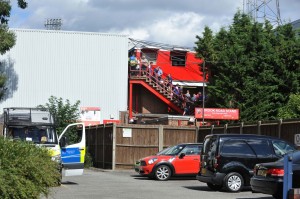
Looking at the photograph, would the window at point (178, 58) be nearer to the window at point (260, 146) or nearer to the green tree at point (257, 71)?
the green tree at point (257, 71)

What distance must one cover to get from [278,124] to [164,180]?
4872mm

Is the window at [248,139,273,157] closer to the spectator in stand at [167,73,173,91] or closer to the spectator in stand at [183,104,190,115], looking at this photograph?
the spectator in stand at [183,104,190,115]

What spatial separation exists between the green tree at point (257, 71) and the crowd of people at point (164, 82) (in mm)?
4599

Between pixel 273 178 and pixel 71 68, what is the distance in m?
34.2

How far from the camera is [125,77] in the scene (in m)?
47.2

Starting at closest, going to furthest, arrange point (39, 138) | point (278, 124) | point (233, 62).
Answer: point (39, 138) < point (278, 124) < point (233, 62)

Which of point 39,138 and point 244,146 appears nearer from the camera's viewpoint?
point 244,146

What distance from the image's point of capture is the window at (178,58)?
52312 millimetres

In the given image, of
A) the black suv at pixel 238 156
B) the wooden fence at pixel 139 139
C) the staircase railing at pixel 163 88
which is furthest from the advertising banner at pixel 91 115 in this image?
the black suv at pixel 238 156

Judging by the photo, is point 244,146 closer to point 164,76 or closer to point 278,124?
point 278,124

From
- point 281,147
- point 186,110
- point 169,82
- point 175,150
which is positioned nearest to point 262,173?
point 281,147

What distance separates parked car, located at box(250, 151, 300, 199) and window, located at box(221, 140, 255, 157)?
3587 mm

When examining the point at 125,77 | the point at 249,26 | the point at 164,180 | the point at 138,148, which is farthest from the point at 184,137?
the point at 125,77

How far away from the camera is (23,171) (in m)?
10.1
